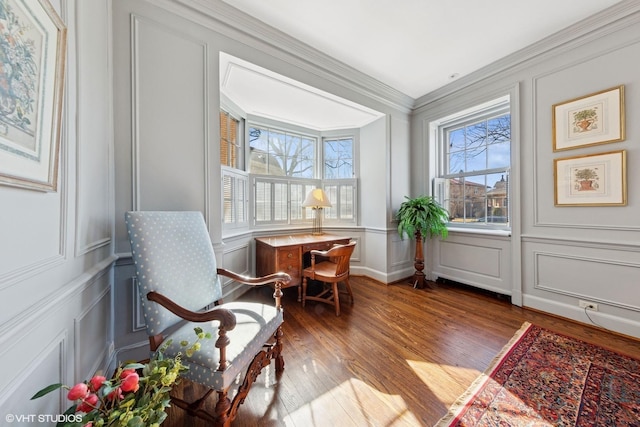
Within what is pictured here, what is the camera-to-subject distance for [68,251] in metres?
0.98

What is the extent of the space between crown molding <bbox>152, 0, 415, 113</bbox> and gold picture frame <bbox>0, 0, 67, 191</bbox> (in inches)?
51.3

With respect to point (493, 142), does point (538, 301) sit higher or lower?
lower

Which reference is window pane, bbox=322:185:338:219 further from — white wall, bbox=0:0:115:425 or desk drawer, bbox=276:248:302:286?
white wall, bbox=0:0:115:425

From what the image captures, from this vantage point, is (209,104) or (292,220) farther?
(292,220)

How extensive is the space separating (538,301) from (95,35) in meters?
4.32

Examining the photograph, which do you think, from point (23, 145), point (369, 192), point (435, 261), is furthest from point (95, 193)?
point (435, 261)

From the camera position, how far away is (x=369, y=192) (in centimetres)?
358

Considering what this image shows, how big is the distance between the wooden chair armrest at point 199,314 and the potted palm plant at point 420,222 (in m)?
2.64

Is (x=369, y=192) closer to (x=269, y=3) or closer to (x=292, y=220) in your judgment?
(x=292, y=220)

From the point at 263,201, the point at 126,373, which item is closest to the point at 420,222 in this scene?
the point at 263,201

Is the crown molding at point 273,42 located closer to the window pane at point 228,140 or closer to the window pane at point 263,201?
the window pane at point 228,140

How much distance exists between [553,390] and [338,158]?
11.2 ft

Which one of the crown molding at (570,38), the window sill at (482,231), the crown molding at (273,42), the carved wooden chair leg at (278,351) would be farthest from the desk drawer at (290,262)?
the crown molding at (570,38)

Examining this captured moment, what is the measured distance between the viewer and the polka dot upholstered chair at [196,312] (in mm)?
1028
